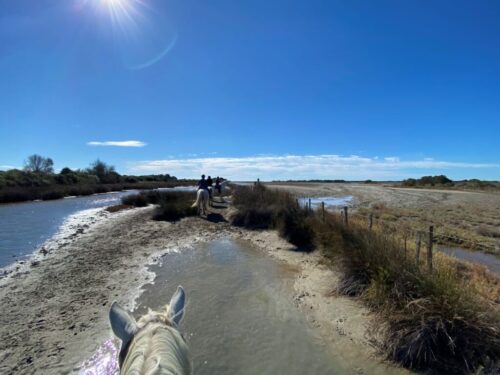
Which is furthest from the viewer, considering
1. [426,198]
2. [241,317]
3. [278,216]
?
[426,198]

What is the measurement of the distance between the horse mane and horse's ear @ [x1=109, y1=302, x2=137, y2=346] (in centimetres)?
5

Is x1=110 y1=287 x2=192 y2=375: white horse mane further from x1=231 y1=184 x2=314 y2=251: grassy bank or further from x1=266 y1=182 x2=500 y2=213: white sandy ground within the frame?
x1=266 y1=182 x2=500 y2=213: white sandy ground

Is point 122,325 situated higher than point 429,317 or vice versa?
point 122,325

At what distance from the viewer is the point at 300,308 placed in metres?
6.45

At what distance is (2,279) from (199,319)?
5.45 meters

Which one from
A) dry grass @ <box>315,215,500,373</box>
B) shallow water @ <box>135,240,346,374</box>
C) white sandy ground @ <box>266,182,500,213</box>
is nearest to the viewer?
dry grass @ <box>315,215,500,373</box>

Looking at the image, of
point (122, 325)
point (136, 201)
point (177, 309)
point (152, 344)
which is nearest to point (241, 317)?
point (177, 309)

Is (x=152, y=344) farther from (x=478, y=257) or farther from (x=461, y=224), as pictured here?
(x=461, y=224)

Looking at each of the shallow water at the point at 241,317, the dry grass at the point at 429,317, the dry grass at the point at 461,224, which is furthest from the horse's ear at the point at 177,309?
the dry grass at the point at 461,224

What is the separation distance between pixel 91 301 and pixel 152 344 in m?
5.54

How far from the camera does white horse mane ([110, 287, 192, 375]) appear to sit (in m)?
1.65

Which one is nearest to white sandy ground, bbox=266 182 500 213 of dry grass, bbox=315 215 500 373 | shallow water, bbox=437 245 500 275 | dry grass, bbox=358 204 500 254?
dry grass, bbox=358 204 500 254

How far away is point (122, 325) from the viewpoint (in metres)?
2.16

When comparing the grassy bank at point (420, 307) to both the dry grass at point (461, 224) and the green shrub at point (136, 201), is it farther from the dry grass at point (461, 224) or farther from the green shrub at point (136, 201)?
the green shrub at point (136, 201)
